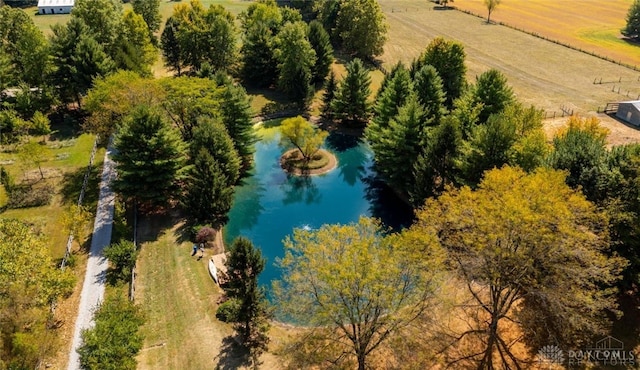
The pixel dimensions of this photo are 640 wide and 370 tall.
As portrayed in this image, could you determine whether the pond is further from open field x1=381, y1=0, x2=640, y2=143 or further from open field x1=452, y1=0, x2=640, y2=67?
open field x1=452, y1=0, x2=640, y2=67

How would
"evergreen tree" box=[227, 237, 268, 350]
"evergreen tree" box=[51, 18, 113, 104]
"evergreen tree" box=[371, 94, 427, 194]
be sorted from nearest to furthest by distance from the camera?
"evergreen tree" box=[227, 237, 268, 350], "evergreen tree" box=[371, 94, 427, 194], "evergreen tree" box=[51, 18, 113, 104]

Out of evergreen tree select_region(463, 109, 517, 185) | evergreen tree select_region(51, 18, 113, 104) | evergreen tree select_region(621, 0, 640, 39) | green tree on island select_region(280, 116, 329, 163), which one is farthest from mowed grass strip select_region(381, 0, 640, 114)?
evergreen tree select_region(51, 18, 113, 104)

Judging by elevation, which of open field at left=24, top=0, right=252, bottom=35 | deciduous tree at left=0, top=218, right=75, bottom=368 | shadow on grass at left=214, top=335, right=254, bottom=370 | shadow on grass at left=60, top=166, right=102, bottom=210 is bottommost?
shadow on grass at left=214, top=335, right=254, bottom=370

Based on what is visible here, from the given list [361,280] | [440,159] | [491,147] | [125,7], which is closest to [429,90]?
[440,159]

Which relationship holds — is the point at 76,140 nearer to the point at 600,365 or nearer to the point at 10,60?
the point at 10,60

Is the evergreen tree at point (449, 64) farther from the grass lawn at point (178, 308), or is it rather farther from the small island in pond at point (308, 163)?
the grass lawn at point (178, 308)

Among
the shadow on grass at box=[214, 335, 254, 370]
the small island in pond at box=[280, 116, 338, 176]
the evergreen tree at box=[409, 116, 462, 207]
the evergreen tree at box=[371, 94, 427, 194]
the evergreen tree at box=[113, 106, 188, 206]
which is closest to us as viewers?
the shadow on grass at box=[214, 335, 254, 370]
